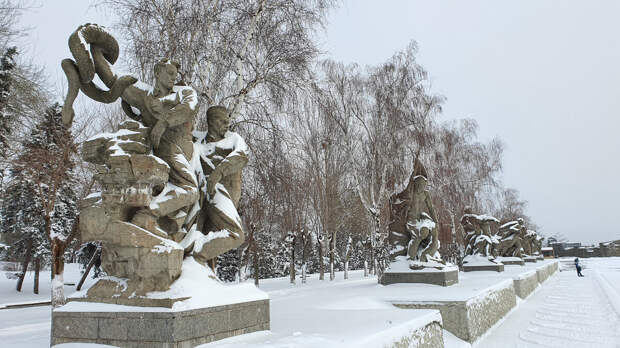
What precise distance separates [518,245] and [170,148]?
24.9 metres

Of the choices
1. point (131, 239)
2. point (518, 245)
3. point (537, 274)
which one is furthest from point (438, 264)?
point (518, 245)

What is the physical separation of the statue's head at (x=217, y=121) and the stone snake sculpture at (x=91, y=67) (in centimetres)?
99

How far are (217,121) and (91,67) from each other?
58.9 inches

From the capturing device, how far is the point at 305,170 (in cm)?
2164

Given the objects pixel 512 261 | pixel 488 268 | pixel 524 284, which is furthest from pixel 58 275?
pixel 512 261

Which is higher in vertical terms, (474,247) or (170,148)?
(170,148)

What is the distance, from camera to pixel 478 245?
19156 mm

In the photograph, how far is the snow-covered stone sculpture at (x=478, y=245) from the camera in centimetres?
1803

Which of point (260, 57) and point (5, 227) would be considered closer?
point (260, 57)

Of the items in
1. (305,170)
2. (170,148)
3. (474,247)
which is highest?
(305,170)

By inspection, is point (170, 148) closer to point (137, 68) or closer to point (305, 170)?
point (137, 68)

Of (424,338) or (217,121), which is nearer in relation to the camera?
(424,338)

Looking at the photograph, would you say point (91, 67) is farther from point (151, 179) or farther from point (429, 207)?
point (429, 207)

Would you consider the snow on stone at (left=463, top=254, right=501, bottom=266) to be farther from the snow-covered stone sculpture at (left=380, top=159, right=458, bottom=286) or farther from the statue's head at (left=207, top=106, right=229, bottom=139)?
the statue's head at (left=207, top=106, right=229, bottom=139)
